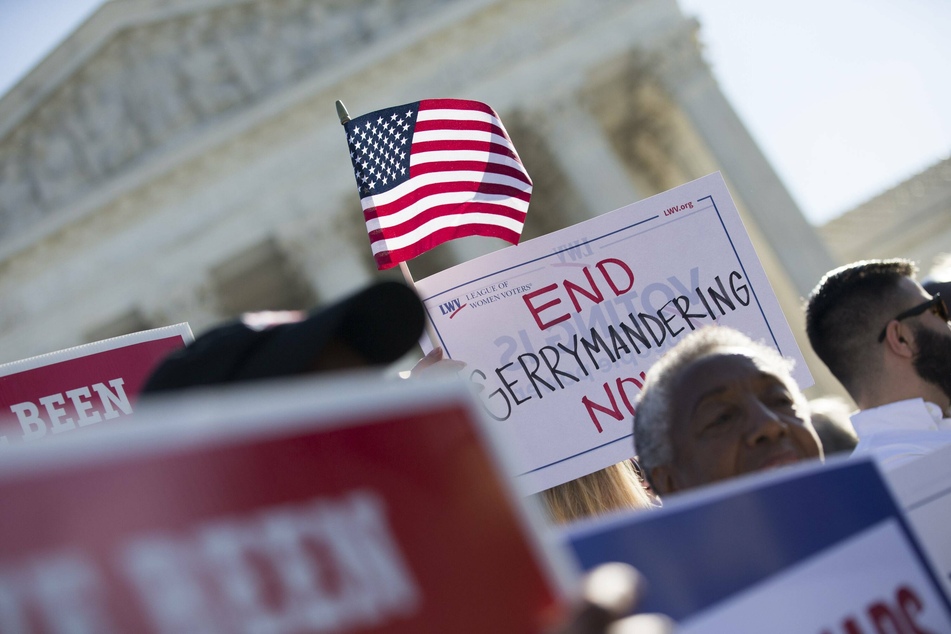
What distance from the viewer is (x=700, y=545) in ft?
4.90

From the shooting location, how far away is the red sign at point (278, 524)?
887mm

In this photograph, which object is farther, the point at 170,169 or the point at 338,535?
the point at 170,169

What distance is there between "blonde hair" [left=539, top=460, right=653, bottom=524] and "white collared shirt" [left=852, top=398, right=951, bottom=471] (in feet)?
2.71

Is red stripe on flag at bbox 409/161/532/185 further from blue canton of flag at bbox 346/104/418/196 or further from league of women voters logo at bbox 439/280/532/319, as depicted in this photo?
league of women voters logo at bbox 439/280/532/319

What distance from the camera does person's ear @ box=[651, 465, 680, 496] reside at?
2670 mm

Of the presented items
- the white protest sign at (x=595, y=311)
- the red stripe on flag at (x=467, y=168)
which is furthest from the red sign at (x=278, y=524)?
the red stripe on flag at (x=467, y=168)

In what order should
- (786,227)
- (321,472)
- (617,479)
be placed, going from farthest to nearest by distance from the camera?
1. (786,227)
2. (617,479)
3. (321,472)

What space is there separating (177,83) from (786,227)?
585 inches

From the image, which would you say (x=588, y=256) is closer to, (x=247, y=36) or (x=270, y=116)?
(x=270, y=116)

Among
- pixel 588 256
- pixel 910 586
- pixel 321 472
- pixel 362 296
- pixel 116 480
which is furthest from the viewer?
pixel 588 256

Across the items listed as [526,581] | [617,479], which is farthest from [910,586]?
[617,479]

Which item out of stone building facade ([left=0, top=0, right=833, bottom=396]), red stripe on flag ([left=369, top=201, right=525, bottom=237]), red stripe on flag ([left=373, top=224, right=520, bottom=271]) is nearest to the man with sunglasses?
red stripe on flag ([left=373, top=224, right=520, bottom=271])

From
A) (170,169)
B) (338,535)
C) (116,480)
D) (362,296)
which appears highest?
(170,169)

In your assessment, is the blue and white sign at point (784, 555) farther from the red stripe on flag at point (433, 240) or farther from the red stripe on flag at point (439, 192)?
the red stripe on flag at point (439, 192)
